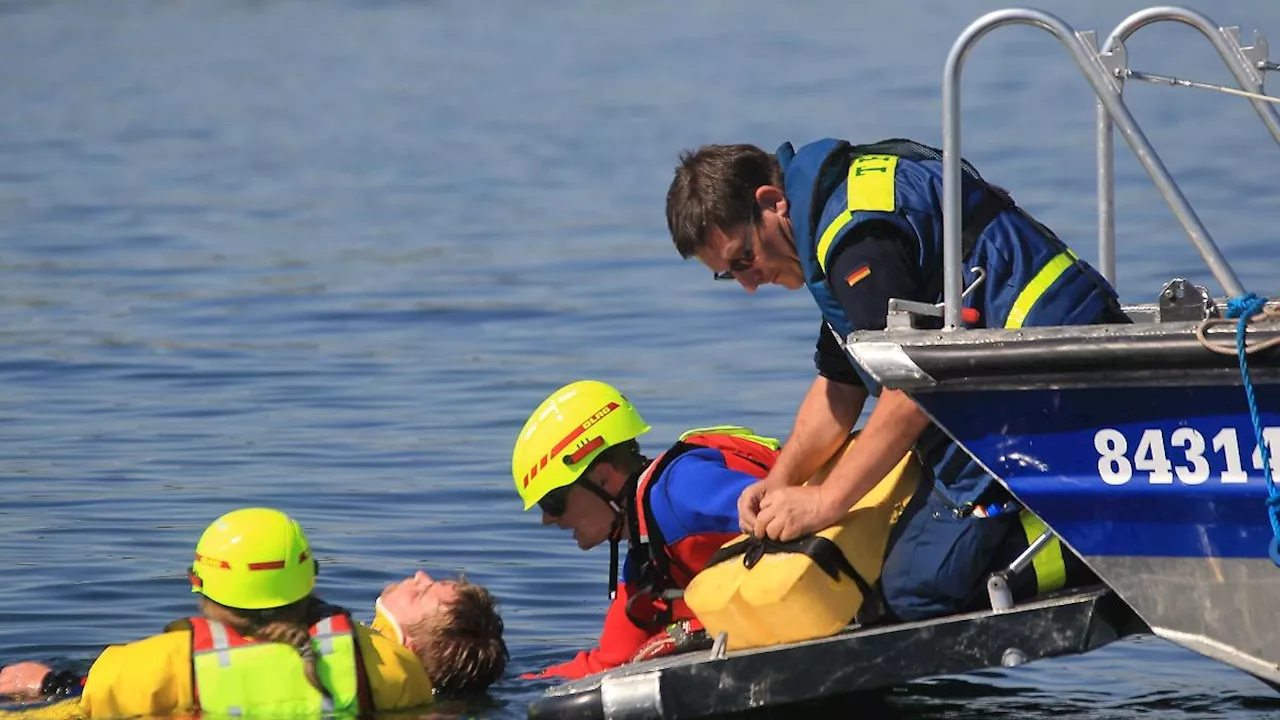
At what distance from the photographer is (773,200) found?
5707mm

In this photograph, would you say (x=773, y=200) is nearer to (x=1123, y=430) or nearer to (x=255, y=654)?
(x=1123, y=430)

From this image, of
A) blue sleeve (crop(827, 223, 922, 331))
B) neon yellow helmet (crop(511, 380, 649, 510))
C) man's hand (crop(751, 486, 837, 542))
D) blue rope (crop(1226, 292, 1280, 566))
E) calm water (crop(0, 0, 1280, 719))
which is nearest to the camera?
blue rope (crop(1226, 292, 1280, 566))

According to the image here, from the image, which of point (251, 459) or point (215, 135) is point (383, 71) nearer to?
point (215, 135)

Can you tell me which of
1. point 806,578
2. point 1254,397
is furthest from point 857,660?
point 1254,397

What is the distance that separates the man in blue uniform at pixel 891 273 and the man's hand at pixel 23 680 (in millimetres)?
2393

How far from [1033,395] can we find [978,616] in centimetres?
72

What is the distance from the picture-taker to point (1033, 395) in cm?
523

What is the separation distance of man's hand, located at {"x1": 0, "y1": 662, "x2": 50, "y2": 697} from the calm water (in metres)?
0.92

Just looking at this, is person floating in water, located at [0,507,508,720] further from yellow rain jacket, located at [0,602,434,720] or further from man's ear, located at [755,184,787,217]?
man's ear, located at [755,184,787,217]

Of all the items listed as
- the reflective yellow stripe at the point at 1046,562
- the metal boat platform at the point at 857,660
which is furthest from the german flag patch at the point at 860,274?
the metal boat platform at the point at 857,660

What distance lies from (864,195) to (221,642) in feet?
7.25

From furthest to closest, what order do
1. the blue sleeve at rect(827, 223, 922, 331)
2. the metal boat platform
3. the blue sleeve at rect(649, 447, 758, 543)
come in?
the blue sleeve at rect(649, 447, 758, 543) → the metal boat platform → the blue sleeve at rect(827, 223, 922, 331)

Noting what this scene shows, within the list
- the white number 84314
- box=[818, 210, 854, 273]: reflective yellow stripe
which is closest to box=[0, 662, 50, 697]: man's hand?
box=[818, 210, 854, 273]: reflective yellow stripe

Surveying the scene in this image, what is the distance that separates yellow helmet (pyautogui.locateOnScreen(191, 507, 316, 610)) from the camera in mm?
6027
